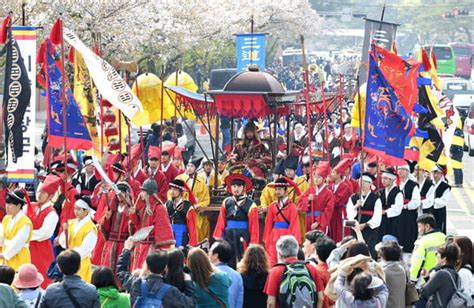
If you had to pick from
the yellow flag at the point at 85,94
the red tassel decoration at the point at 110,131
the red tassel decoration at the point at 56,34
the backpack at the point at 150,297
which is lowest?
the red tassel decoration at the point at 110,131

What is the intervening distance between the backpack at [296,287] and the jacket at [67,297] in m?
1.60

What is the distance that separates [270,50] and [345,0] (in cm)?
5886

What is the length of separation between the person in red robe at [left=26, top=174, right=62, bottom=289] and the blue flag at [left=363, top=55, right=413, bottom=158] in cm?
366

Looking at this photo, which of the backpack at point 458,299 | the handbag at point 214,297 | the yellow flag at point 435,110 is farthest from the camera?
the yellow flag at point 435,110

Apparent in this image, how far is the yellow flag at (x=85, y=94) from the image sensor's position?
17.3 metres

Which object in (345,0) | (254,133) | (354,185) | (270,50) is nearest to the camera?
(354,185)

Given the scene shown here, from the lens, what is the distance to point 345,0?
126m

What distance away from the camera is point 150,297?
35.1 ft

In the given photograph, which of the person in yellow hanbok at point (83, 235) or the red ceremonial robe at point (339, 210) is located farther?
the red ceremonial robe at point (339, 210)

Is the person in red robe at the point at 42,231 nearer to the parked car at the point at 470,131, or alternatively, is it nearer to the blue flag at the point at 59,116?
the blue flag at the point at 59,116

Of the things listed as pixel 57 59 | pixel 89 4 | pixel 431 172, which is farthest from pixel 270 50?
pixel 57 59

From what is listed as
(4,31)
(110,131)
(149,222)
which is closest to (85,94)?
(110,131)

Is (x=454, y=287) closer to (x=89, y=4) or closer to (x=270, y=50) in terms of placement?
(x=89, y=4)

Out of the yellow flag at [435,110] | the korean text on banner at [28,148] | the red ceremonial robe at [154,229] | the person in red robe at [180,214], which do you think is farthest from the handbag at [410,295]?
the yellow flag at [435,110]
